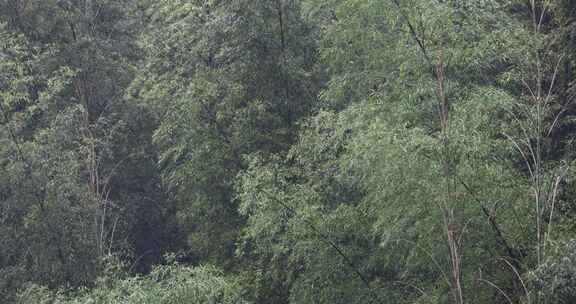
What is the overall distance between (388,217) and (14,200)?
7.02 m

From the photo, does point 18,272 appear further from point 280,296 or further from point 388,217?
point 388,217

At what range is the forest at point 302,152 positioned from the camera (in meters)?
9.05

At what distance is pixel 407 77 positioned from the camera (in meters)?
11.0

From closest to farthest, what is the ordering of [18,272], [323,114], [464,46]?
[464,46] → [323,114] → [18,272]

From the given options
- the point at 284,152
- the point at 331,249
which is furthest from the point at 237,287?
the point at 284,152

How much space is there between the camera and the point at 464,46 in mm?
10766

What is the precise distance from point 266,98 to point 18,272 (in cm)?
555

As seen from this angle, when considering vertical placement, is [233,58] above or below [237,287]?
above

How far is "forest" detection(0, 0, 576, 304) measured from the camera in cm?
905

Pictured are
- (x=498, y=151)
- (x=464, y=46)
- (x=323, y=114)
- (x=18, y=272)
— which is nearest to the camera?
(x=498, y=151)

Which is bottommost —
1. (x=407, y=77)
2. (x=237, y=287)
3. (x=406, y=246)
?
(x=237, y=287)

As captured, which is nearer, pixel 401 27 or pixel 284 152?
pixel 401 27

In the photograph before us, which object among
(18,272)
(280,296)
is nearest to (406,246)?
(280,296)

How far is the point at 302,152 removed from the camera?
12.5 m
